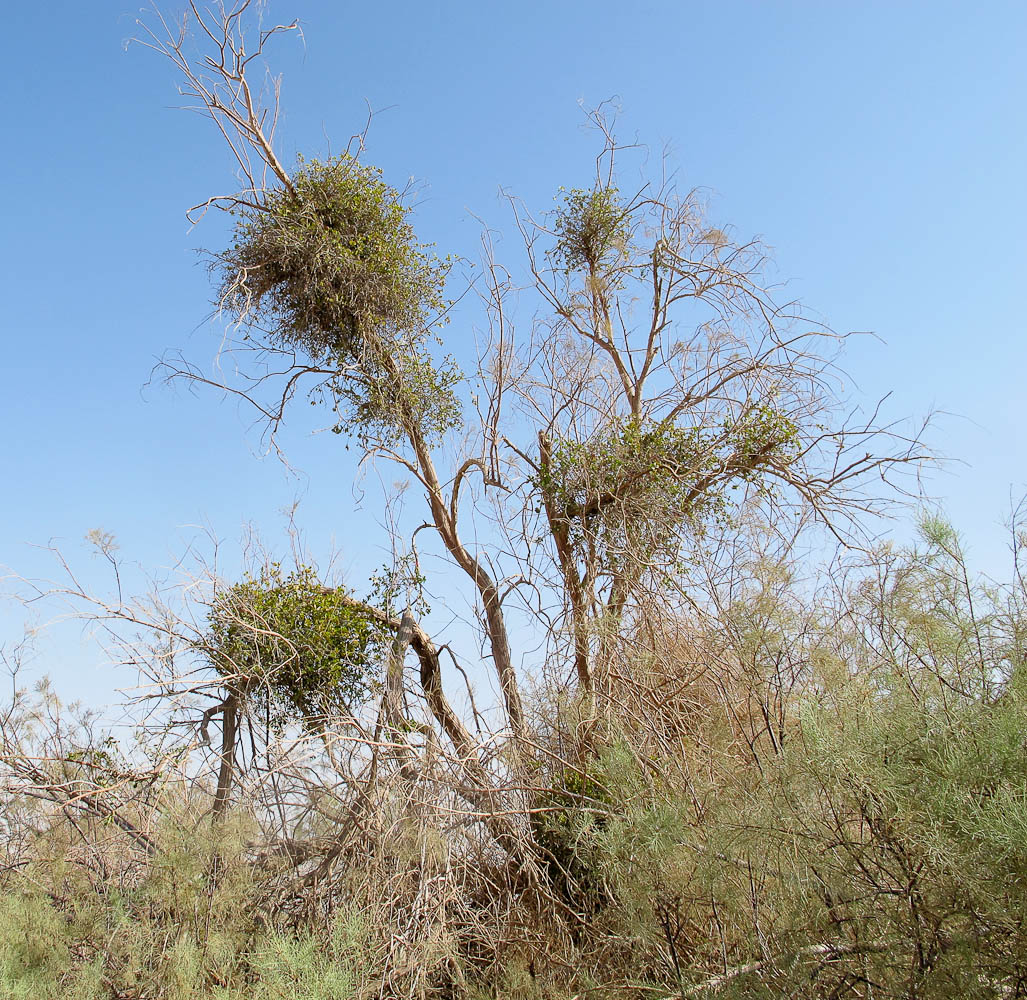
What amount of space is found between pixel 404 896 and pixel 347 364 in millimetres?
4938

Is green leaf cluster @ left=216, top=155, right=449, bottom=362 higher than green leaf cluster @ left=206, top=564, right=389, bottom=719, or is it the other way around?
green leaf cluster @ left=216, top=155, right=449, bottom=362

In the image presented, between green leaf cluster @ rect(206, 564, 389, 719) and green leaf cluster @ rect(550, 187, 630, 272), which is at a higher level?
green leaf cluster @ rect(550, 187, 630, 272)

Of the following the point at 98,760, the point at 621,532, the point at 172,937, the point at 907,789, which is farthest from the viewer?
the point at 621,532

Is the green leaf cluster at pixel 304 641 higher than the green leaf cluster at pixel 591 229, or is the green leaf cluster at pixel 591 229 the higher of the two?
the green leaf cluster at pixel 591 229

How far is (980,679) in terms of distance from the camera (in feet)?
8.59

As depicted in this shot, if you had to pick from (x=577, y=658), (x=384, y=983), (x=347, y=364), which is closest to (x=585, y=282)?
(x=347, y=364)

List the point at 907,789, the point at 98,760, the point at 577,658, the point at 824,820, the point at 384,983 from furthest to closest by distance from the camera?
the point at 98,760 < the point at 577,658 < the point at 384,983 < the point at 824,820 < the point at 907,789

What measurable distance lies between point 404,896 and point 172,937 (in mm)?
1252

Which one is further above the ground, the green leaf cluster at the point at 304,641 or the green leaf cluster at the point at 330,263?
the green leaf cluster at the point at 330,263

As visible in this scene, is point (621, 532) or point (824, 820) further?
point (621, 532)

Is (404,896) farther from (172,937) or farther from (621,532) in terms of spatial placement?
(621,532)

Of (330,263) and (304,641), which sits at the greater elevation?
(330,263)

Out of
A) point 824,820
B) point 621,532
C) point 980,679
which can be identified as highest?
point 621,532

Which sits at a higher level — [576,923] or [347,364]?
[347,364]
